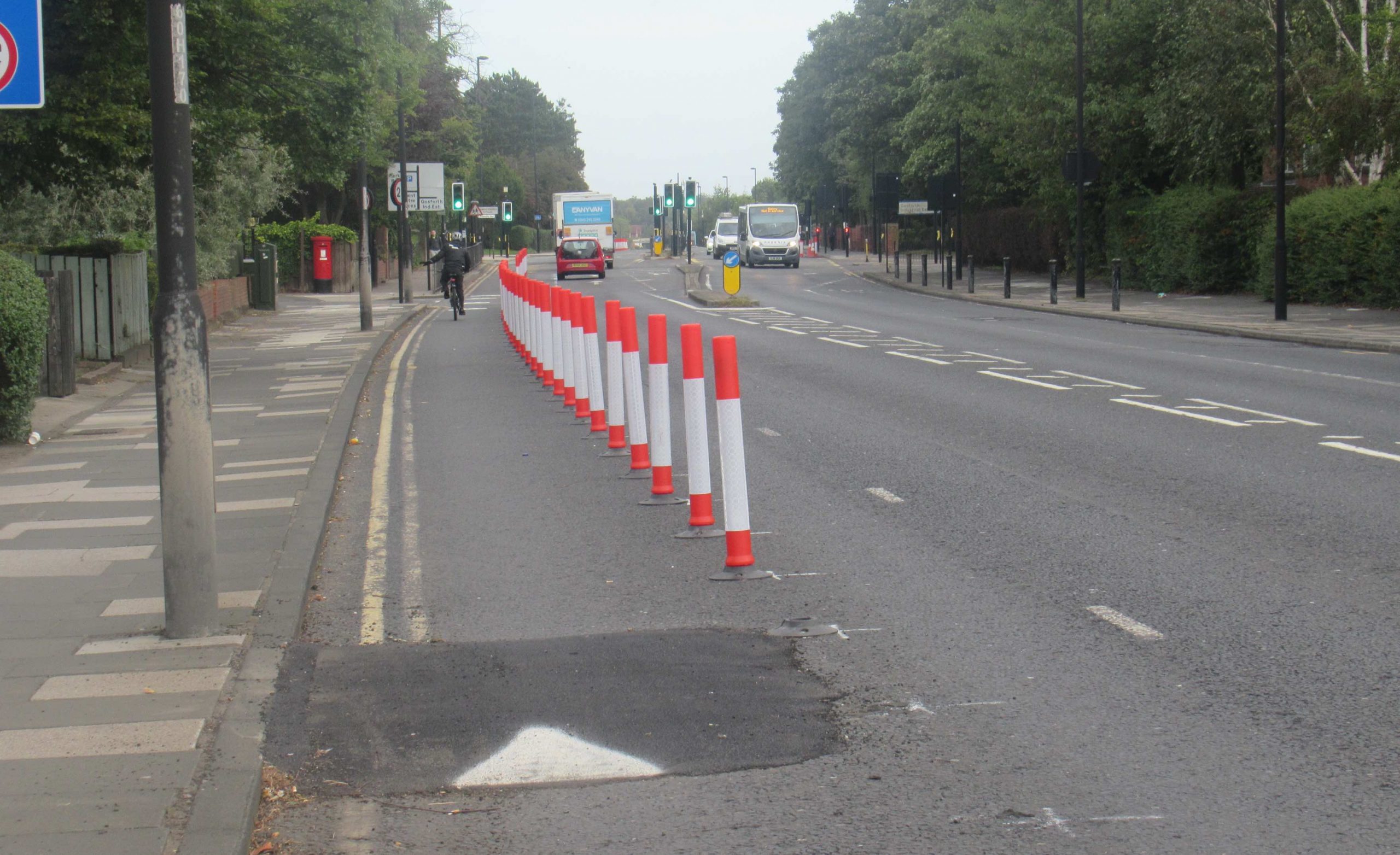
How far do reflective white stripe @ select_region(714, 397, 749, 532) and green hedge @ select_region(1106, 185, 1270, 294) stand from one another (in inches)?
1061

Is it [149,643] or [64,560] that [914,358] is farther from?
[149,643]

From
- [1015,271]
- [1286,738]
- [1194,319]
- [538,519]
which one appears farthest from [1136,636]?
[1015,271]

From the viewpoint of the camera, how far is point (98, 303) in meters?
19.0

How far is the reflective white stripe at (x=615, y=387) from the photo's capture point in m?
11.2

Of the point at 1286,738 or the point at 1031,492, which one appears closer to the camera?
the point at 1286,738

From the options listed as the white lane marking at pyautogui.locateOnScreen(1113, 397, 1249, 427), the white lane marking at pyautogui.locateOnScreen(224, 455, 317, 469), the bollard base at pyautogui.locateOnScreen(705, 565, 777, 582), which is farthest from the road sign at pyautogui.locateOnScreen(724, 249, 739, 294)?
the bollard base at pyautogui.locateOnScreen(705, 565, 777, 582)

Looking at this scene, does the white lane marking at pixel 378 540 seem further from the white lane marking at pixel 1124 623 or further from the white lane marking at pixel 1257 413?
the white lane marking at pixel 1257 413

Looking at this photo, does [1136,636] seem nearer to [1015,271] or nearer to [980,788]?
[980,788]

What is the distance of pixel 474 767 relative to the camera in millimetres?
4621

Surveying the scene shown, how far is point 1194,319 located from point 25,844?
24.9 metres

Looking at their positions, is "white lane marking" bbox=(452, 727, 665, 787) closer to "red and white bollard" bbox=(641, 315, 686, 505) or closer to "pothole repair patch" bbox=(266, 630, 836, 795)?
"pothole repair patch" bbox=(266, 630, 836, 795)

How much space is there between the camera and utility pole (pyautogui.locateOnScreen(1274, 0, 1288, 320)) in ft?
79.7

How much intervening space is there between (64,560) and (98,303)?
12.5 metres

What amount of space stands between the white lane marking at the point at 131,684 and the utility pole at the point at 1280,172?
74.6 feet
